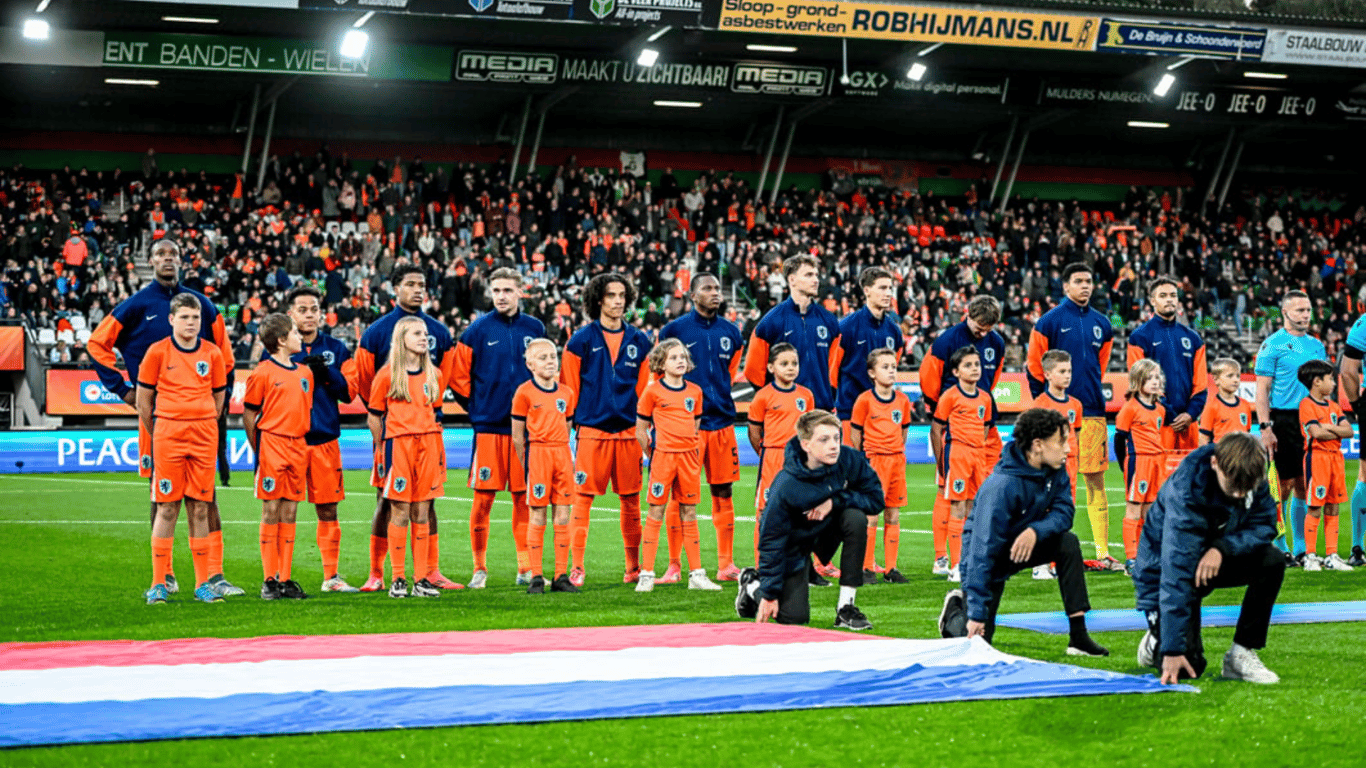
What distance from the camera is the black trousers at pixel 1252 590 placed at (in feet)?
21.7

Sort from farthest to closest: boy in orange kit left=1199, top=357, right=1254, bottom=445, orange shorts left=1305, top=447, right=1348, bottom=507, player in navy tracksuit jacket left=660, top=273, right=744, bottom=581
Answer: boy in orange kit left=1199, top=357, right=1254, bottom=445
orange shorts left=1305, top=447, right=1348, bottom=507
player in navy tracksuit jacket left=660, top=273, right=744, bottom=581

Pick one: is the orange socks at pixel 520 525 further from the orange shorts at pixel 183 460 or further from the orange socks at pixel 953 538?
the orange socks at pixel 953 538

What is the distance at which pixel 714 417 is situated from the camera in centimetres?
1112

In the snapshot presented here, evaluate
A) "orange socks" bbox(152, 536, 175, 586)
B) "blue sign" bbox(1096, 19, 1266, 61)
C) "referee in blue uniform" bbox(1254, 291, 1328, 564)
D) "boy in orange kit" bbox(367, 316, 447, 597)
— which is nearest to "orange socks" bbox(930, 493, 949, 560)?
"referee in blue uniform" bbox(1254, 291, 1328, 564)

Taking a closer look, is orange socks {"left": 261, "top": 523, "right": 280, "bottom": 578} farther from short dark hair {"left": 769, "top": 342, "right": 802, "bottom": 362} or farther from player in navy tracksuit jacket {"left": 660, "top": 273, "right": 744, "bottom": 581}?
short dark hair {"left": 769, "top": 342, "right": 802, "bottom": 362}

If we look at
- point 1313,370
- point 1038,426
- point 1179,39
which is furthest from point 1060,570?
point 1179,39

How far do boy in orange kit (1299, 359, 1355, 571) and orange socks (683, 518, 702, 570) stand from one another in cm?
513

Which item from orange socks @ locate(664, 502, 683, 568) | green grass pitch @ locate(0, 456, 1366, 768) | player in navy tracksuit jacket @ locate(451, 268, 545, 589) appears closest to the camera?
green grass pitch @ locate(0, 456, 1366, 768)

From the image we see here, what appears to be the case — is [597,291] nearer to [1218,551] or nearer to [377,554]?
[377,554]

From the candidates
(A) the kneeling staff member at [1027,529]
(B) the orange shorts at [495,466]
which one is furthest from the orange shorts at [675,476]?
(A) the kneeling staff member at [1027,529]

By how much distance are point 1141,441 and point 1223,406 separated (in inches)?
77.2

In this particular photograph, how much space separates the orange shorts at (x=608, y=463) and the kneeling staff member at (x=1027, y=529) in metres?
3.87

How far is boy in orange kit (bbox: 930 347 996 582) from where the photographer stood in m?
11.5

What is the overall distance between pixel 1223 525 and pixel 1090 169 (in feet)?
133
